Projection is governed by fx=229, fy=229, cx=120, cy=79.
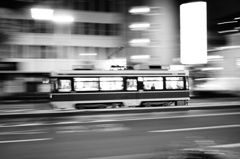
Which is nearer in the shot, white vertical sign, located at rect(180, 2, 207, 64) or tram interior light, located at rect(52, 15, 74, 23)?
white vertical sign, located at rect(180, 2, 207, 64)

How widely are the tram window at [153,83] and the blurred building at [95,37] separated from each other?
35.0ft

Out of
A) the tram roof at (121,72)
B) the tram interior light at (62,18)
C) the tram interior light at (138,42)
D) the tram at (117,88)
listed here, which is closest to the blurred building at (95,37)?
the tram interior light at (138,42)

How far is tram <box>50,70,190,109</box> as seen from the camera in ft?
46.3

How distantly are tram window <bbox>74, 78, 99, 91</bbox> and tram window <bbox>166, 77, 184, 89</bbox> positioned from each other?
4995mm

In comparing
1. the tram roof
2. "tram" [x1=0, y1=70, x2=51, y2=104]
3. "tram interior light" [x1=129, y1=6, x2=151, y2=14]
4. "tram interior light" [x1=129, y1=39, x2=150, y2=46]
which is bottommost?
"tram" [x1=0, y1=70, x2=51, y2=104]

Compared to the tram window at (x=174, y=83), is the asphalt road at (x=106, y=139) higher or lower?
lower

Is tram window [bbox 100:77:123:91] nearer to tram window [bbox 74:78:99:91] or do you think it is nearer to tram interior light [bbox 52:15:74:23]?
tram window [bbox 74:78:99:91]

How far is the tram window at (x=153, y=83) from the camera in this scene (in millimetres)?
15477

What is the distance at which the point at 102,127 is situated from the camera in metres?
9.21

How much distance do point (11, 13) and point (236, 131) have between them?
9.70 meters

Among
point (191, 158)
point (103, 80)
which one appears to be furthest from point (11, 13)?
point (191, 158)

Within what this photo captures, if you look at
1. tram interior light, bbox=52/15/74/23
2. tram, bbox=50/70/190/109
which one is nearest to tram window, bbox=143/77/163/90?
tram, bbox=50/70/190/109

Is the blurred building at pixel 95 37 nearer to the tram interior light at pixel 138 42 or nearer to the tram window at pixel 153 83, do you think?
the tram interior light at pixel 138 42

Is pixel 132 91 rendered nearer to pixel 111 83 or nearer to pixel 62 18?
pixel 111 83
